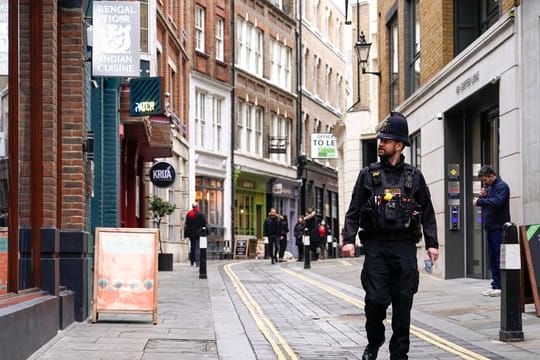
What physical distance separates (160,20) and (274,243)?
7493 millimetres

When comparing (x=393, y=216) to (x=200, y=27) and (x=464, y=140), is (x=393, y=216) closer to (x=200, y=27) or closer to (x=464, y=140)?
(x=464, y=140)

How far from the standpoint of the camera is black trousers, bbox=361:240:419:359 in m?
8.03

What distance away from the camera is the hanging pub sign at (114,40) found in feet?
45.3

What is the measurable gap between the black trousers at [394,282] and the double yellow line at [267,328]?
149 cm

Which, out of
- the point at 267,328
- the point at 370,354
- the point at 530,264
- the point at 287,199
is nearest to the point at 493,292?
the point at 530,264

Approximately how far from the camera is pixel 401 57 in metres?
24.9

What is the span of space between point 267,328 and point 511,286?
9.80 ft

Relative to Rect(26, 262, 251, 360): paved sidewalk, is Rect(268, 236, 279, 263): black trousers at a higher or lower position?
higher

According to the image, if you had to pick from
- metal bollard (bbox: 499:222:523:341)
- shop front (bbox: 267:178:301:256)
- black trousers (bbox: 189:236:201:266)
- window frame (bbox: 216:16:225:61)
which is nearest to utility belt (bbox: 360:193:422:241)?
metal bollard (bbox: 499:222:523:341)

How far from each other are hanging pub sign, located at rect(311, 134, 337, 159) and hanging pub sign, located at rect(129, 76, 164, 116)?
100 ft

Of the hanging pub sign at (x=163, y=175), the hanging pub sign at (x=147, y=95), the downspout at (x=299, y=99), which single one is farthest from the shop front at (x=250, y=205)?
the hanging pub sign at (x=147, y=95)

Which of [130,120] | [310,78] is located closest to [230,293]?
[130,120]

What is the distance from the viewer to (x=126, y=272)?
11.7 meters

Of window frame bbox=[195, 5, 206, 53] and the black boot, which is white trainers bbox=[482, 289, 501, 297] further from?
window frame bbox=[195, 5, 206, 53]
